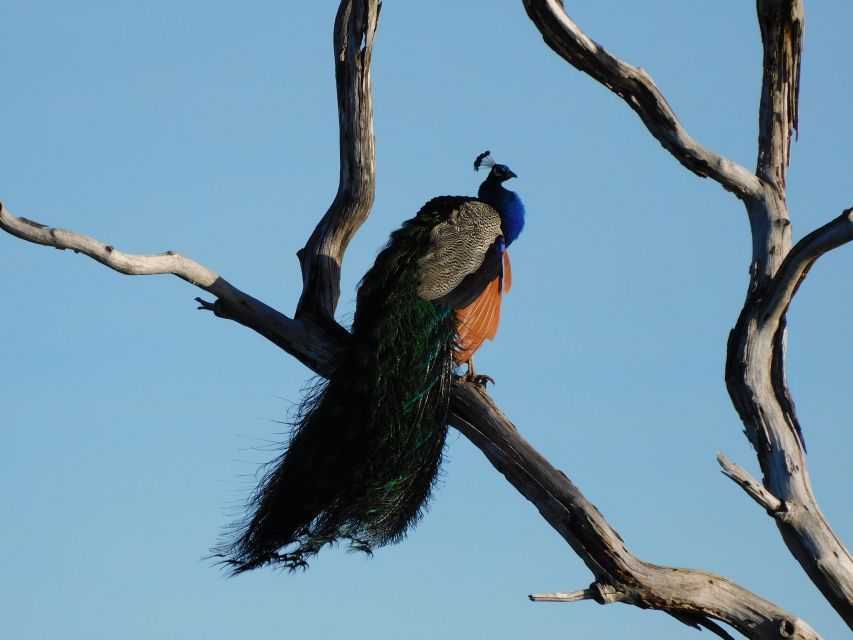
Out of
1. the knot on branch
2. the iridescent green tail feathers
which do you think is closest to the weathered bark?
the knot on branch

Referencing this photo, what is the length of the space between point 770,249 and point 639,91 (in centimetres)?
127

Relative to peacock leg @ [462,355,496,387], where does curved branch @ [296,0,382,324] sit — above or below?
above

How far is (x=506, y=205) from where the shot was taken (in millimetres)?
9109

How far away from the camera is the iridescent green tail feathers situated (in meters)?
7.45

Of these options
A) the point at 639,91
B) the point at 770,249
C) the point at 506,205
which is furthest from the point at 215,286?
the point at 770,249

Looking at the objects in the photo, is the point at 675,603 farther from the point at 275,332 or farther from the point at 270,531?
the point at 275,332

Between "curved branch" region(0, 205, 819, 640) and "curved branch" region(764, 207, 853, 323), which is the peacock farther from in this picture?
"curved branch" region(764, 207, 853, 323)

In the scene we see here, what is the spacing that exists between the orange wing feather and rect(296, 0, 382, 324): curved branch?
896mm

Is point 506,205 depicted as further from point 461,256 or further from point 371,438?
point 371,438

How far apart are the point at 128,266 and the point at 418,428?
201cm

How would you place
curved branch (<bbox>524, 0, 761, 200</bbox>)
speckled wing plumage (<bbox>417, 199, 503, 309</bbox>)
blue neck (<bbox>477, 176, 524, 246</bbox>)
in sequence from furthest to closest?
blue neck (<bbox>477, 176, 524, 246</bbox>) < speckled wing plumage (<bbox>417, 199, 503, 309</bbox>) < curved branch (<bbox>524, 0, 761, 200</bbox>)

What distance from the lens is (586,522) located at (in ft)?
22.4

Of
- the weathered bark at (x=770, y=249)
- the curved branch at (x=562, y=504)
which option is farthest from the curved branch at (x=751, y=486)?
the curved branch at (x=562, y=504)

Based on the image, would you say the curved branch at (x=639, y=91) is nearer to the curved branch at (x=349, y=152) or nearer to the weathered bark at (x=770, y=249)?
the weathered bark at (x=770, y=249)
